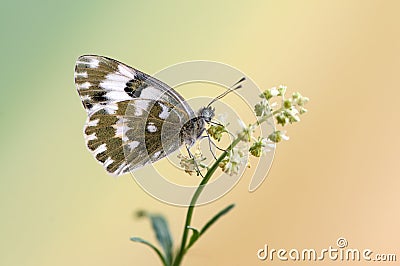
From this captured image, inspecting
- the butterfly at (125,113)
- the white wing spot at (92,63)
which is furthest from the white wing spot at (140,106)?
the white wing spot at (92,63)

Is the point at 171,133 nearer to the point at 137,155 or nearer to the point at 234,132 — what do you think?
the point at 137,155

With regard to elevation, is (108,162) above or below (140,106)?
below

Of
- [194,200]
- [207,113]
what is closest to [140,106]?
[207,113]

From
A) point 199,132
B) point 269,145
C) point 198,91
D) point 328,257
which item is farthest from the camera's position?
point 198,91

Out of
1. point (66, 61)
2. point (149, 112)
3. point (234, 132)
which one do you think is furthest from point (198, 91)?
point (234, 132)

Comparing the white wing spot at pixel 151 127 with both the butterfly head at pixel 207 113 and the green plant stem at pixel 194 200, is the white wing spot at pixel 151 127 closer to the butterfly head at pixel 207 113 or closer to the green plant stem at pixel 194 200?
the butterfly head at pixel 207 113

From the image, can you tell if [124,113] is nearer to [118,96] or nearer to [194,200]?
[118,96]

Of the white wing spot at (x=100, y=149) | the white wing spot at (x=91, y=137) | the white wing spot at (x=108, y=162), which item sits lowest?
the white wing spot at (x=108, y=162)

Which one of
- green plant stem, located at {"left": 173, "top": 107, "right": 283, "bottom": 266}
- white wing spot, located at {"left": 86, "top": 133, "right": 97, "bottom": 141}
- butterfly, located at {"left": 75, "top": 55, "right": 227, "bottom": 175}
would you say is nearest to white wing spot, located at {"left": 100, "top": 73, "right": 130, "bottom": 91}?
butterfly, located at {"left": 75, "top": 55, "right": 227, "bottom": 175}
